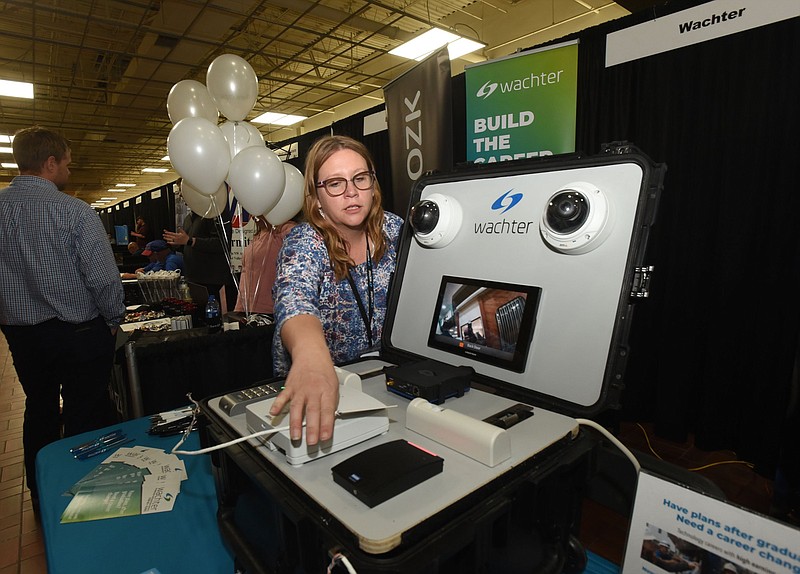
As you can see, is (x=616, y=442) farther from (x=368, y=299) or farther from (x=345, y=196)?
(x=345, y=196)

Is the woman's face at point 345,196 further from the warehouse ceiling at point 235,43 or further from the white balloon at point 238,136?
the warehouse ceiling at point 235,43

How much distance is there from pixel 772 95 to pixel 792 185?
44cm

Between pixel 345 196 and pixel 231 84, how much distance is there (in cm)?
208

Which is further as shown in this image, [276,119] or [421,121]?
[276,119]

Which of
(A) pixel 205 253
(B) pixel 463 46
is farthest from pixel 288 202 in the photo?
(B) pixel 463 46

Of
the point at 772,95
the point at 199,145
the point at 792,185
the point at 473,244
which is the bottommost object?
the point at 473,244

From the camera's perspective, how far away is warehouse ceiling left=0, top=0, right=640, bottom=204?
A: 4.68 metres

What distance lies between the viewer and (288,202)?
2.82m

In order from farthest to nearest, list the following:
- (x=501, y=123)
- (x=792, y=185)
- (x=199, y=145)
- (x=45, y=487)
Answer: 1. (x=501, y=123)
2. (x=199, y=145)
3. (x=792, y=185)
4. (x=45, y=487)

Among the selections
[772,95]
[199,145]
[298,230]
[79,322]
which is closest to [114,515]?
[298,230]

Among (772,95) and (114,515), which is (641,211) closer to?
(114,515)

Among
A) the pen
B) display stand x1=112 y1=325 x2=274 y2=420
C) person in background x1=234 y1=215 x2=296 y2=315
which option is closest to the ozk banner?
person in background x1=234 y1=215 x2=296 y2=315

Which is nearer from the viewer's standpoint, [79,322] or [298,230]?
[298,230]

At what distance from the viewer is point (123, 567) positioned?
0.67 m
